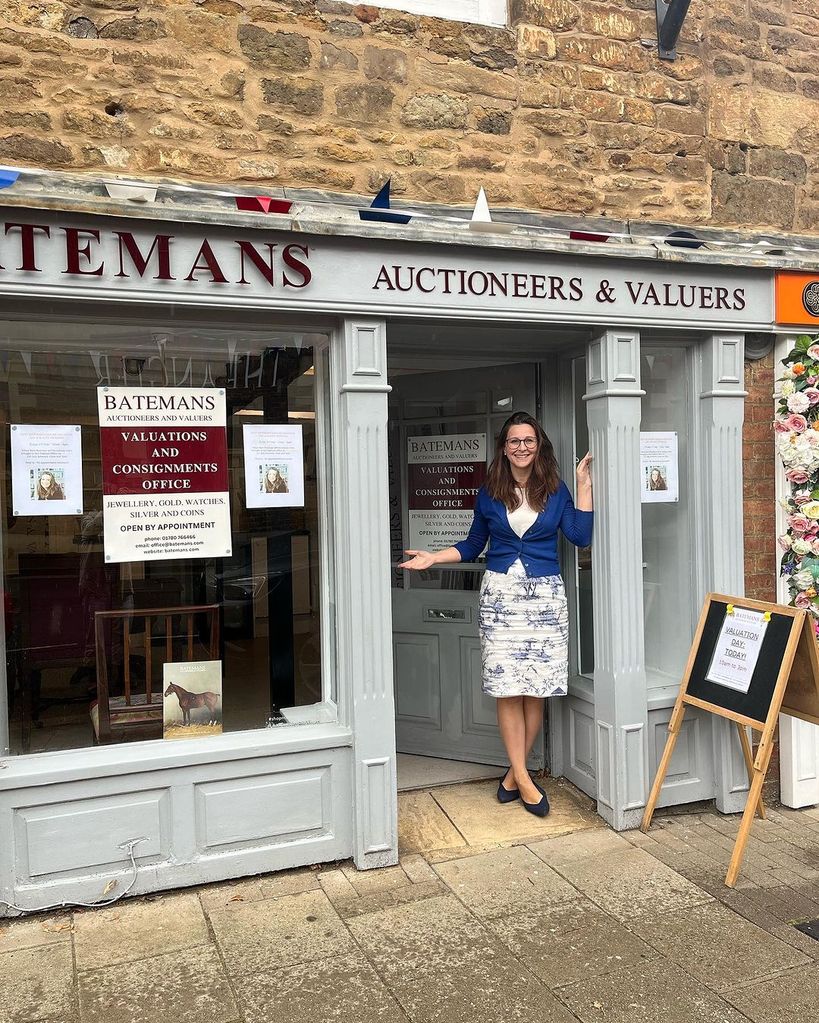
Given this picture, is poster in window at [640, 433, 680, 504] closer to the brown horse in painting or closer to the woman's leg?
the woman's leg

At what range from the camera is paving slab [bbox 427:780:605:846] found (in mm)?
4305

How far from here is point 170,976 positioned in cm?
306

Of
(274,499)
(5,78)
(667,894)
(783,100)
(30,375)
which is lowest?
(667,894)

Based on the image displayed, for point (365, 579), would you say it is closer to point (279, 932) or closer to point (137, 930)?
point (279, 932)

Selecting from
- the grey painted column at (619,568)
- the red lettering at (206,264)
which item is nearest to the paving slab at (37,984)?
the grey painted column at (619,568)

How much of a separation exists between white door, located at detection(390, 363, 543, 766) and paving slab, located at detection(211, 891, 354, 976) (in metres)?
1.77

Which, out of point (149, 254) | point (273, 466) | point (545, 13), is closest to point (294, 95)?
point (149, 254)

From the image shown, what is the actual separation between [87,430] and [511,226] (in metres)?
2.24

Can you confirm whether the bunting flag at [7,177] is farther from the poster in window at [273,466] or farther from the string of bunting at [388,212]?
the poster in window at [273,466]

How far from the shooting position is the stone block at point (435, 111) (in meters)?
4.34

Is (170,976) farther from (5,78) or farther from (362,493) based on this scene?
(5,78)

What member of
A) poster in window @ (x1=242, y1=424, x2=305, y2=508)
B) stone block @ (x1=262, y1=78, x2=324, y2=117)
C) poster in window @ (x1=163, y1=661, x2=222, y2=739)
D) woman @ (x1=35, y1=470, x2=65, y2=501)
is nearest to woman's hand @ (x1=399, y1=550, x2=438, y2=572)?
poster in window @ (x1=242, y1=424, x2=305, y2=508)

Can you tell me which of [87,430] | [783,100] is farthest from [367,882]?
[783,100]

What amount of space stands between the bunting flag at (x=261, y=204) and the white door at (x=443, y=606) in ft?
5.56
